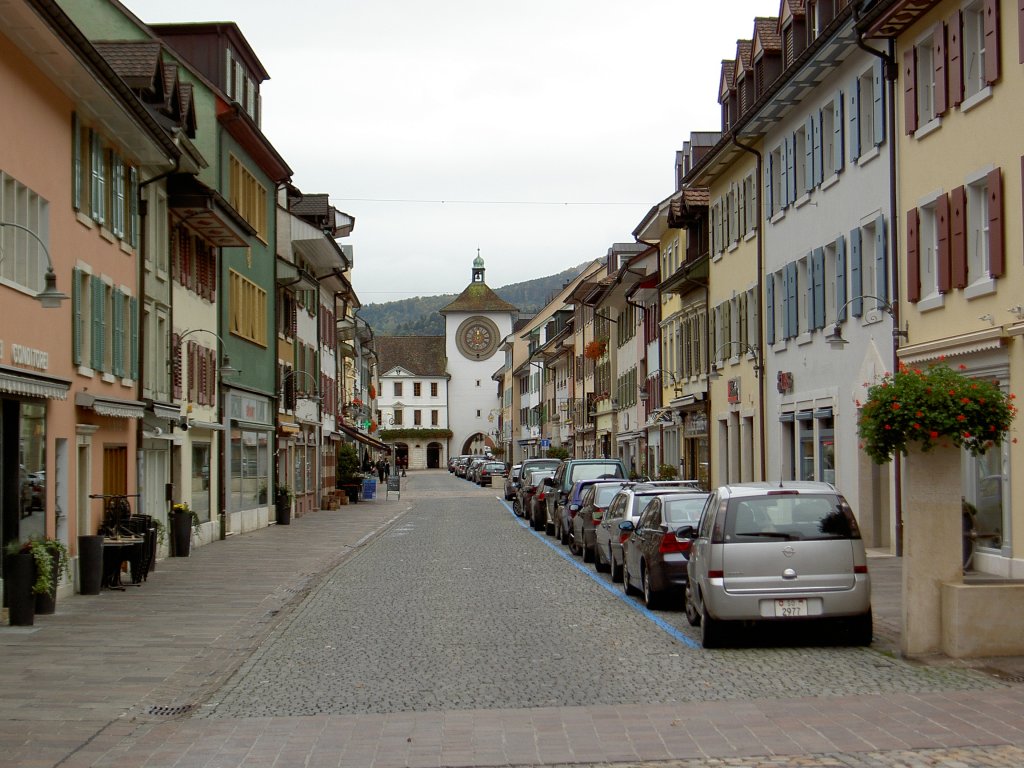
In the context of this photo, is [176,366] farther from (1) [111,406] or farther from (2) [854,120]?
(2) [854,120]

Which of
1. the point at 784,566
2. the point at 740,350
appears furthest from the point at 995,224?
the point at 740,350

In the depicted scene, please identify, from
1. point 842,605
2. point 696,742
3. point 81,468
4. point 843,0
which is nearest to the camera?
point 696,742

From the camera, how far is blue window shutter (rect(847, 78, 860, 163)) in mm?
24922

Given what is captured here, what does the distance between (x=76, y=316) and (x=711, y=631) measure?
11.1m

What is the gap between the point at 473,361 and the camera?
504 feet

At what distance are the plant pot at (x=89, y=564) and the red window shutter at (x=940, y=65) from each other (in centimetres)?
1364

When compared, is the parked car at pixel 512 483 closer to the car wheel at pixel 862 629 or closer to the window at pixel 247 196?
the window at pixel 247 196

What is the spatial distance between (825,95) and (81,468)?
616 inches

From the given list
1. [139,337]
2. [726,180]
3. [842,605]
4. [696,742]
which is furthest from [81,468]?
[726,180]

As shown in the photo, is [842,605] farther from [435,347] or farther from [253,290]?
[435,347]

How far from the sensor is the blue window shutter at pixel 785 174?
99.2ft

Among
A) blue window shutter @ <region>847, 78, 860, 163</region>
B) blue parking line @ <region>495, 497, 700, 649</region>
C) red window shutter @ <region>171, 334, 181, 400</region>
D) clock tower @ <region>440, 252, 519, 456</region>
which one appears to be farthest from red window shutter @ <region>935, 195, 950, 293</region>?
clock tower @ <region>440, 252, 519, 456</region>

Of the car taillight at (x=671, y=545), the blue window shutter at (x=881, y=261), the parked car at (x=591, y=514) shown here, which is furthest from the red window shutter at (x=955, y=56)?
the parked car at (x=591, y=514)

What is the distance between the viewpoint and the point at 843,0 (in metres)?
26.6
